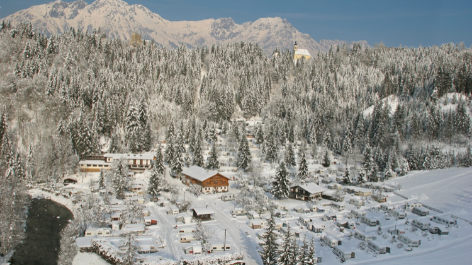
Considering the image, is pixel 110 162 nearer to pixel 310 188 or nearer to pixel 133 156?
pixel 133 156

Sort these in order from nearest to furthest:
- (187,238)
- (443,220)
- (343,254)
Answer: (343,254) → (187,238) → (443,220)

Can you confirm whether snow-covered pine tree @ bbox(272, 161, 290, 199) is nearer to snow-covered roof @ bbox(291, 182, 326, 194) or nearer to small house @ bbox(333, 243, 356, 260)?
snow-covered roof @ bbox(291, 182, 326, 194)

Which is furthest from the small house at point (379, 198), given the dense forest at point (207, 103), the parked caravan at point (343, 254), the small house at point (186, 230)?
the small house at point (186, 230)

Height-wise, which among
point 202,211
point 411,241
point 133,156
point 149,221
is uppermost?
point 133,156

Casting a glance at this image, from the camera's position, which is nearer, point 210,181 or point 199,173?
point 210,181

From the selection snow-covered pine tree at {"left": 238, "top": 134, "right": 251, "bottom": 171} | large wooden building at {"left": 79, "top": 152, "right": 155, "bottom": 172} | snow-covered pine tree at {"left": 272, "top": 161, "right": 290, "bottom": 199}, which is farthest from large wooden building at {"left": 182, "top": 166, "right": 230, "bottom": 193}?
large wooden building at {"left": 79, "top": 152, "right": 155, "bottom": 172}

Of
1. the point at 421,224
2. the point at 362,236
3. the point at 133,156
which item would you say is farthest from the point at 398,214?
the point at 133,156
